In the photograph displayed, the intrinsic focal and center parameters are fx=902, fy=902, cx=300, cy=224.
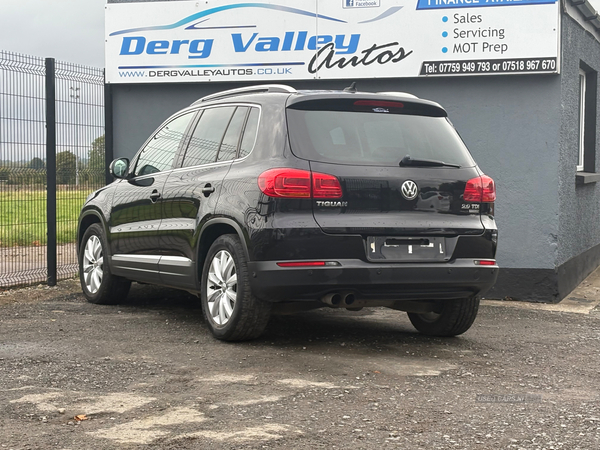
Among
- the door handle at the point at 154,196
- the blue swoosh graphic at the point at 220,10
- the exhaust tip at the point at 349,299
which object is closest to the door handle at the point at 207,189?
the door handle at the point at 154,196

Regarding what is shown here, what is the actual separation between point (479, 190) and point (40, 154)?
215 inches

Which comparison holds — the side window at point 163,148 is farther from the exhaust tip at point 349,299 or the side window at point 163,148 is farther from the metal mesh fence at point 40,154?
the exhaust tip at point 349,299

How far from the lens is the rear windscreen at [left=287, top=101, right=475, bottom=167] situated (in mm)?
6152

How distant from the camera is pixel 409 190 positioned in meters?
6.18

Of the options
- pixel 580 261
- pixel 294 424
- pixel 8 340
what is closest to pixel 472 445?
pixel 294 424

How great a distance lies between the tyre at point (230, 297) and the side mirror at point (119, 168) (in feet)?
6.24

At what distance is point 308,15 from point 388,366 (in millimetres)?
5718

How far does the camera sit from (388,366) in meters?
5.86

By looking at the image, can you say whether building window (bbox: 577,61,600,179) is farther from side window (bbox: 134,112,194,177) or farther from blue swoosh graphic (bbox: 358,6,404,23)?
side window (bbox: 134,112,194,177)

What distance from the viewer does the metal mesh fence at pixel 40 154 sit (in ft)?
31.3

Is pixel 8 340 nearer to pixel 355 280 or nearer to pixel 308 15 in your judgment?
pixel 355 280

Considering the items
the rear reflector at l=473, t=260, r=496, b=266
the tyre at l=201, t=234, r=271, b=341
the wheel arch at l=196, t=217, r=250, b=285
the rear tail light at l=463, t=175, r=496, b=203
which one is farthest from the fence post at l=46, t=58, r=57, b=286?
the rear reflector at l=473, t=260, r=496, b=266

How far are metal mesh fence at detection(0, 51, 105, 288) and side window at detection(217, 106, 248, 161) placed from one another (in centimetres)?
351

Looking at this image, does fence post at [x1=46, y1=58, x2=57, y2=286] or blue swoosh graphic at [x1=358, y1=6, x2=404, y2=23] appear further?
blue swoosh graphic at [x1=358, y1=6, x2=404, y2=23]
